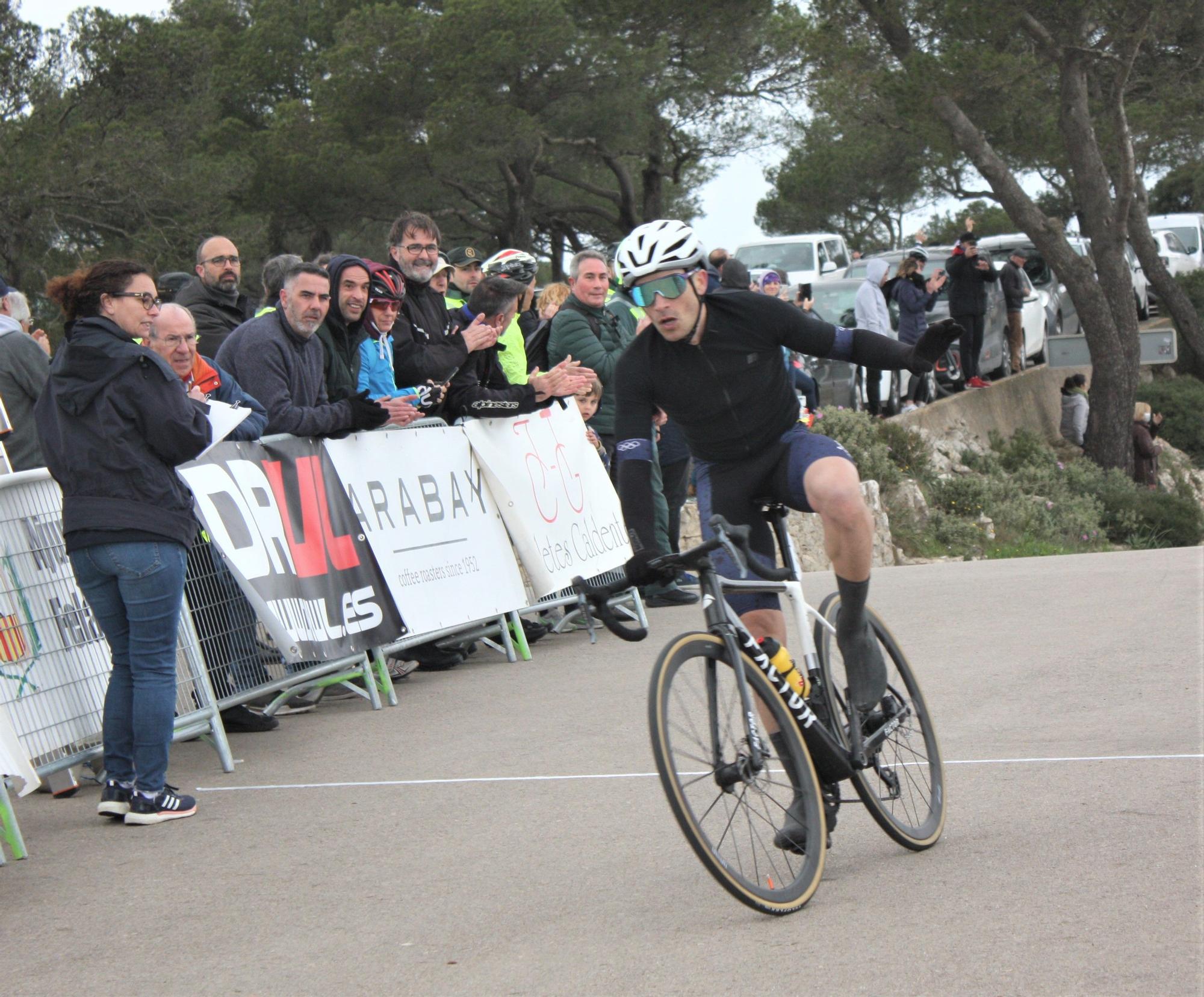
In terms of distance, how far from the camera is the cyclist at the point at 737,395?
16.5ft

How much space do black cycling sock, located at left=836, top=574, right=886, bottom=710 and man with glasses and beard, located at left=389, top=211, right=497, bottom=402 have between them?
4.88 metres

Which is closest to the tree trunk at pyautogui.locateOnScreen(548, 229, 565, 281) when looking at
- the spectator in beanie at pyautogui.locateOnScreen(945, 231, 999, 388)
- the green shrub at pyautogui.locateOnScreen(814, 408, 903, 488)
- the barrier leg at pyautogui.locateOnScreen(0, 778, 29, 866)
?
the spectator in beanie at pyautogui.locateOnScreen(945, 231, 999, 388)

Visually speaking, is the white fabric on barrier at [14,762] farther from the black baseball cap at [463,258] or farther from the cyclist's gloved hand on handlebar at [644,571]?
the black baseball cap at [463,258]

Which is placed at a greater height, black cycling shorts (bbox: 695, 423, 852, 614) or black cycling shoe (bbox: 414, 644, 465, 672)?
black cycling shorts (bbox: 695, 423, 852, 614)

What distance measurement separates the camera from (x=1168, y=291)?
33281mm

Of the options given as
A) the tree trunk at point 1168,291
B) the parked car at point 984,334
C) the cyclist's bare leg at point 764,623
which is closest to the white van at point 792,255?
the parked car at point 984,334

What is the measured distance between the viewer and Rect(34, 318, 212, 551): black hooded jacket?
19.8 ft

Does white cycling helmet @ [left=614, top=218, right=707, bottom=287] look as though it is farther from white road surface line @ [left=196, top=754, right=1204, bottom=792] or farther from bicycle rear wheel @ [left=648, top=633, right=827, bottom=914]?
white road surface line @ [left=196, top=754, right=1204, bottom=792]

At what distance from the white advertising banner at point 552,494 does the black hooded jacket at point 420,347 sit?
39 cm

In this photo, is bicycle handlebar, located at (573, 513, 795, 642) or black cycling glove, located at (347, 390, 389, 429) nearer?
bicycle handlebar, located at (573, 513, 795, 642)

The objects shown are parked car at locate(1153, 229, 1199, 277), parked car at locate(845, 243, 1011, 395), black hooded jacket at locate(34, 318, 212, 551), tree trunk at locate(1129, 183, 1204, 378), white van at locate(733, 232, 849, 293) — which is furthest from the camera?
parked car at locate(1153, 229, 1199, 277)

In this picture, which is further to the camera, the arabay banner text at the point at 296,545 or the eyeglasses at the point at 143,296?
the arabay banner text at the point at 296,545

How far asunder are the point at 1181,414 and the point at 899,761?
2821 centimetres

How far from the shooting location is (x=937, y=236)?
79.8 m
